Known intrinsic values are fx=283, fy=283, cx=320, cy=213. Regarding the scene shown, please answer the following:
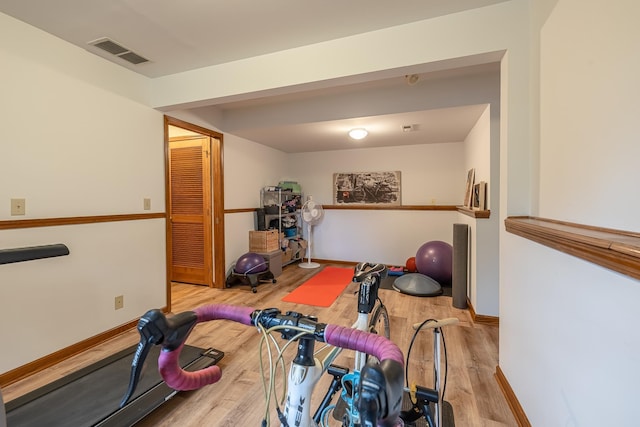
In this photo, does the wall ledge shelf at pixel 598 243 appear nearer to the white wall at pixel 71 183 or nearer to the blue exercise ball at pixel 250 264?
the white wall at pixel 71 183

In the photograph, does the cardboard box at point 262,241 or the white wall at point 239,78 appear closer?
the white wall at point 239,78

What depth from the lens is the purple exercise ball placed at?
12.8 feet

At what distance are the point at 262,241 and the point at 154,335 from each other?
3722 mm

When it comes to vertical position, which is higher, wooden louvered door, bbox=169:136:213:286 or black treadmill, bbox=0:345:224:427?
wooden louvered door, bbox=169:136:213:286

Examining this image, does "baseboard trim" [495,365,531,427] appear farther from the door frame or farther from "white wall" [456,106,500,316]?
the door frame

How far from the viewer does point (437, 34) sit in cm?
184

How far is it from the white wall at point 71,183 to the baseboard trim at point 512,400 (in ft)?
10.0

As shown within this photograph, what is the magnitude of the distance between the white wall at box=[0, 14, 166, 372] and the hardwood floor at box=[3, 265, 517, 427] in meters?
0.31

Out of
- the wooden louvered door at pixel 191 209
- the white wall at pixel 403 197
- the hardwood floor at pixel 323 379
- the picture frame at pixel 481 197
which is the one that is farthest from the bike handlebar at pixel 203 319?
the white wall at pixel 403 197

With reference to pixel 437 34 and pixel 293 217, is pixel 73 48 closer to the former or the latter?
pixel 437 34

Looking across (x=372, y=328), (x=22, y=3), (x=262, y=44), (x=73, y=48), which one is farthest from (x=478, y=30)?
(x=73, y=48)

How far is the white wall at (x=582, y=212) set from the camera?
85 cm

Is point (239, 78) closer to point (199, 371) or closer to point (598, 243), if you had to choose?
point (199, 371)

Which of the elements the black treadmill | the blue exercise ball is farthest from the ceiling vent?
the blue exercise ball
